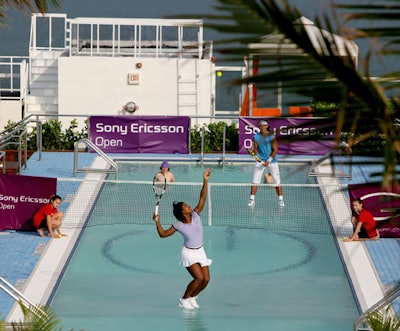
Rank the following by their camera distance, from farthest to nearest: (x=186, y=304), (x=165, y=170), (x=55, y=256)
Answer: (x=165, y=170), (x=55, y=256), (x=186, y=304)

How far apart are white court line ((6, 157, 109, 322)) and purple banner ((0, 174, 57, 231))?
2.27 ft

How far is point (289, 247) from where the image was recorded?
17.3 m

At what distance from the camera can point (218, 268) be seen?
1589cm

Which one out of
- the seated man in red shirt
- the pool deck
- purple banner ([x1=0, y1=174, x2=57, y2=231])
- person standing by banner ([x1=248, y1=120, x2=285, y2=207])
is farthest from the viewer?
person standing by banner ([x1=248, y1=120, x2=285, y2=207])

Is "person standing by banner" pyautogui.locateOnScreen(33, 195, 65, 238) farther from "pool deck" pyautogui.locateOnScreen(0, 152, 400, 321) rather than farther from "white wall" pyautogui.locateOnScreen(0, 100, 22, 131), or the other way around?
"white wall" pyautogui.locateOnScreen(0, 100, 22, 131)

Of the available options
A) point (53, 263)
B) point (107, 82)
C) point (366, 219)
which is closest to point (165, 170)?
point (53, 263)

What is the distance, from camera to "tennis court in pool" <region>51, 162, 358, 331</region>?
13344mm

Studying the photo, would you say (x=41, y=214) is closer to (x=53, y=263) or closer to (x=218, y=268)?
(x=53, y=263)

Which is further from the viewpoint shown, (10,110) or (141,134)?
(10,110)

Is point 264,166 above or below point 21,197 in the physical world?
above

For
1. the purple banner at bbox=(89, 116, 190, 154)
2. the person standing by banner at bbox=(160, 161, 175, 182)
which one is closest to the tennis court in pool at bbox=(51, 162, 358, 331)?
the person standing by banner at bbox=(160, 161, 175, 182)

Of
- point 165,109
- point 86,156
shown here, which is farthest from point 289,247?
point 165,109

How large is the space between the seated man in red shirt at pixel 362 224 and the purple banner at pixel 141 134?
26.6 feet

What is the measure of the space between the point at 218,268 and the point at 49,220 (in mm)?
3130
